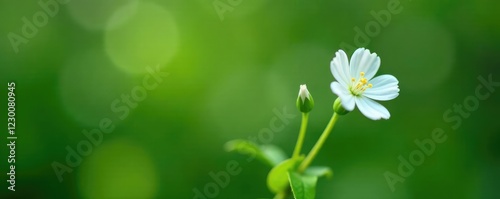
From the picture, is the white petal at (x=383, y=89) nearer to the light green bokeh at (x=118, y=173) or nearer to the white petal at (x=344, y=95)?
the white petal at (x=344, y=95)

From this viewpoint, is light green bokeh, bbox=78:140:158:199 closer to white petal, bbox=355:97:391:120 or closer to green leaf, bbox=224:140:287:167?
green leaf, bbox=224:140:287:167

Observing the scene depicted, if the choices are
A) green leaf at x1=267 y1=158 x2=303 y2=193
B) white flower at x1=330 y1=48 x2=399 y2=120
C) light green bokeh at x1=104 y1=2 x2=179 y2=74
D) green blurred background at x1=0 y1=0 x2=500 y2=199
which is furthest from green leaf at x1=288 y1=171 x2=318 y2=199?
light green bokeh at x1=104 y1=2 x2=179 y2=74

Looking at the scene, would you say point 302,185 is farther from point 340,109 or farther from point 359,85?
point 359,85

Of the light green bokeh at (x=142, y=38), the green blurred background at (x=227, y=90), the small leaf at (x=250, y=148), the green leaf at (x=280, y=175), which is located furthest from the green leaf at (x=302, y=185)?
the light green bokeh at (x=142, y=38)

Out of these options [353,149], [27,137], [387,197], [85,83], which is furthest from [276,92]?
[27,137]

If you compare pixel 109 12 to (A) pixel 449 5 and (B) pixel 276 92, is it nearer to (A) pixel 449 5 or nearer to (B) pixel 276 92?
(B) pixel 276 92

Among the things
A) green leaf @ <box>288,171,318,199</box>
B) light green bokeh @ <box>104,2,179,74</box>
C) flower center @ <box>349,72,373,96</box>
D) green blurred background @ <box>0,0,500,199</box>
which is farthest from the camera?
light green bokeh @ <box>104,2,179,74</box>
